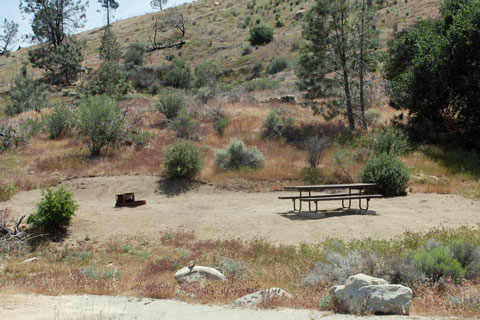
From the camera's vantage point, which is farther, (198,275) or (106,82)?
(106,82)

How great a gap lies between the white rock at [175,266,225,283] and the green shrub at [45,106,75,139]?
16864 millimetres

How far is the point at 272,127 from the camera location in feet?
73.5

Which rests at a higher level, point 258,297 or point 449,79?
point 449,79

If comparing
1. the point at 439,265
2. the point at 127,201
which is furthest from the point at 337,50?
the point at 439,265

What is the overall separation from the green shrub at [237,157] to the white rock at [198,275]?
33.8ft

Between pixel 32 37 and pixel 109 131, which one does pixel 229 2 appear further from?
pixel 109 131

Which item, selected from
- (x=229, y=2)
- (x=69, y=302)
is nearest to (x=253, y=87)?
(x=69, y=302)

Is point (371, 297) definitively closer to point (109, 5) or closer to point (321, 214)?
point (321, 214)

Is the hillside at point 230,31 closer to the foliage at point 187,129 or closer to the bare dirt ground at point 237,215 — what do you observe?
the foliage at point 187,129

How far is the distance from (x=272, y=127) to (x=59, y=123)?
11.8 metres

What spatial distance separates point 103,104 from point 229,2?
61.8 metres

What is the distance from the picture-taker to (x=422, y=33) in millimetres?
24406

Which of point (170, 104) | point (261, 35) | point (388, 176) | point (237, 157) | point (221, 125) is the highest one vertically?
point (261, 35)

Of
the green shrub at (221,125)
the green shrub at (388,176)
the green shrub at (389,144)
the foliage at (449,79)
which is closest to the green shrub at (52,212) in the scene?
the green shrub at (388,176)
